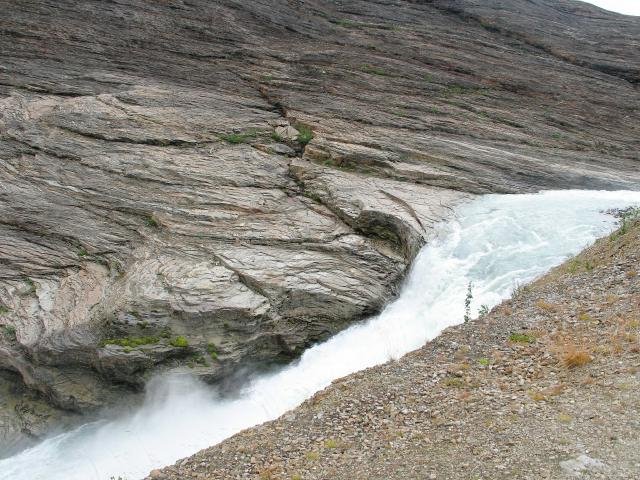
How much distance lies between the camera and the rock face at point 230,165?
16.1 metres

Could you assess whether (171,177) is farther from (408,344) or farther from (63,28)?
(63,28)

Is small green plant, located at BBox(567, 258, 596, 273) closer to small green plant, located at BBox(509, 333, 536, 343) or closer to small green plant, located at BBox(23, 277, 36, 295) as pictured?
small green plant, located at BBox(509, 333, 536, 343)

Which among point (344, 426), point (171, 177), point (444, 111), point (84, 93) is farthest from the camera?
point (444, 111)

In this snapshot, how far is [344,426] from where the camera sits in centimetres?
1097

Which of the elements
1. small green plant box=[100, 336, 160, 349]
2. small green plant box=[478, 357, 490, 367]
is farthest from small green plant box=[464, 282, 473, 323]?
small green plant box=[100, 336, 160, 349]

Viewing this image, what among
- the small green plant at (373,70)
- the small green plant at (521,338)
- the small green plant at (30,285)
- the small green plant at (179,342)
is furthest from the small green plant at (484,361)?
the small green plant at (373,70)

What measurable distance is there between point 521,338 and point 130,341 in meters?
10.5

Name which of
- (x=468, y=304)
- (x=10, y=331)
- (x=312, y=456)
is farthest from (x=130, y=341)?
(x=468, y=304)

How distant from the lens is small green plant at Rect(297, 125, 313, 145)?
25.5m

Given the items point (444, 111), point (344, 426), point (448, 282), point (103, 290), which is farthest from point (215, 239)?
point (444, 111)

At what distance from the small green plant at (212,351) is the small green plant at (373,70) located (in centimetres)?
2422

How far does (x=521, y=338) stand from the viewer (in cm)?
1235

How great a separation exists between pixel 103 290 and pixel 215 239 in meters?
3.89

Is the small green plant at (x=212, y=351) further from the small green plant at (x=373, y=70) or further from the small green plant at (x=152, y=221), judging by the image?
the small green plant at (x=373, y=70)
